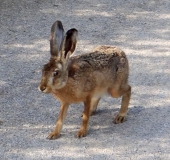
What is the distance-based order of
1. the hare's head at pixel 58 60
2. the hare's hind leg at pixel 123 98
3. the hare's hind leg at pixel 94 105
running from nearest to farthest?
the hare's head at pixel 58 60, the hare's hind leg at pixel 123 98, the hare's hind leg at pixel 94 105

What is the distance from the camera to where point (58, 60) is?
5.27 metres

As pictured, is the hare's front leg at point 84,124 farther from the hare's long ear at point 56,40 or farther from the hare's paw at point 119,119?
the hare's long ear at point 56,40

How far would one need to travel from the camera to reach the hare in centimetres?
525

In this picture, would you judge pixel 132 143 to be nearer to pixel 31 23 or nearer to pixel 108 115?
pixel 108 115

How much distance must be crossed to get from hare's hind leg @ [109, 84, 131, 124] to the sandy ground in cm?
8

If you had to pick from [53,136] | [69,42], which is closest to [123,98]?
[53,136]

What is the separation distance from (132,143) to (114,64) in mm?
802

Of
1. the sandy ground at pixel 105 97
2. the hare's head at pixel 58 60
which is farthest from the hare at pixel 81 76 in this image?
the sandy ground at pixel 105 97

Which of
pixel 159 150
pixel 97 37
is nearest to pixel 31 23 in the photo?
pixel 97 37

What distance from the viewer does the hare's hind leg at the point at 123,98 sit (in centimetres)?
588

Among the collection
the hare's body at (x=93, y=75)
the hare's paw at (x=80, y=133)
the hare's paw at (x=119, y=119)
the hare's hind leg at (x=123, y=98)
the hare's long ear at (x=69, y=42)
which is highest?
the hare's long ear at (x=69, y=42)

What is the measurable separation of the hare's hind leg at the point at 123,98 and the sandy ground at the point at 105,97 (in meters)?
0.08

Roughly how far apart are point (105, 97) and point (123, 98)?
18.4 inches

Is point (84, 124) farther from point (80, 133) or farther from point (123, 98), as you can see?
point (123, 98)
